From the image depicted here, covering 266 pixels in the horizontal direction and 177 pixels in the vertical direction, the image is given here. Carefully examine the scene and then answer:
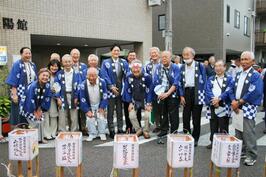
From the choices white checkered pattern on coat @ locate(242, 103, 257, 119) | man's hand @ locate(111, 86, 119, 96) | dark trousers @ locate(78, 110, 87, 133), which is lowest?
dark trousers @ locate(78, 110, 87, 133)

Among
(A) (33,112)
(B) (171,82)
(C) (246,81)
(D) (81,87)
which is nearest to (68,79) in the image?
(D) (81,87)

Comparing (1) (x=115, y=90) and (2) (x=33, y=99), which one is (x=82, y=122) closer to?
(1) (x=115, y=90)

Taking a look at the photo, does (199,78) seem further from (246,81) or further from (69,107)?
(69,107)

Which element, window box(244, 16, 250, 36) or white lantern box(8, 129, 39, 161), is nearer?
white lantern box(8, 129, 39, 161)

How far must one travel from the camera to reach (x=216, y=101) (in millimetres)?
5367

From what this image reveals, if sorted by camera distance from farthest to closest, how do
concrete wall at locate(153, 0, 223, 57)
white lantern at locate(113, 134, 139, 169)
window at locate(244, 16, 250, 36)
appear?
window at locate(244, 16, 250, 36) < concrete wall at locate(153, 0, 223, 57) < white lantern at locate(113, 134, 139, 169)

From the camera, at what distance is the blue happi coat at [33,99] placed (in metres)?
5.70

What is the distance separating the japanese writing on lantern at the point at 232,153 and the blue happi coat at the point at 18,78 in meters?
4.27

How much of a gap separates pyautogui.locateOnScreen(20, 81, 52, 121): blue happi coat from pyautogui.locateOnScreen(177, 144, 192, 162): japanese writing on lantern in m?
3.40

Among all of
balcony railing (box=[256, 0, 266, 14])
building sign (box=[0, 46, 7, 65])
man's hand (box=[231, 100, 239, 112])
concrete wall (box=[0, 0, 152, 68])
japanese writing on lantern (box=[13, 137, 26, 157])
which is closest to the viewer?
japanese writing on lantern (box=[13, 137, 26, 157])

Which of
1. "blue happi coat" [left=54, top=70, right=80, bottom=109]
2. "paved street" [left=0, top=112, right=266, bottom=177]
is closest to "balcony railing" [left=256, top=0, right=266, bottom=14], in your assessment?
"paved street" [left=0, top=112, right=266, bottom=177]

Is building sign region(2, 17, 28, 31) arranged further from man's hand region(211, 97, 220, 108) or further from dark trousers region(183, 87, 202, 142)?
man's hand region(211, 97, 220, 108)

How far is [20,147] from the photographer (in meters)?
3.66

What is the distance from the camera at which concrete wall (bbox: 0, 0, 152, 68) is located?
895cm
